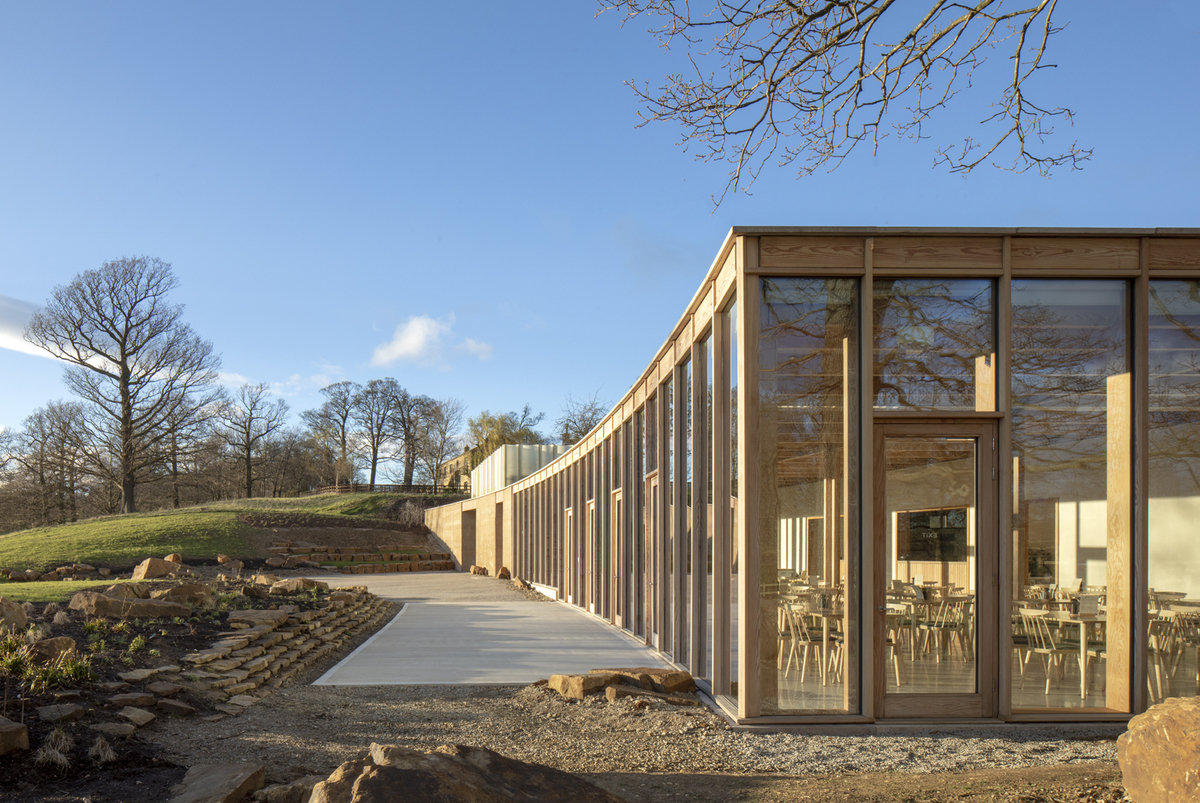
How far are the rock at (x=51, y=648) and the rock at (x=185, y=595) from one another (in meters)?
3.87

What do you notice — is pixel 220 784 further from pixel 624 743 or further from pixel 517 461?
pixel 517 461

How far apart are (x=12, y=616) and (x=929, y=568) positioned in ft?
28.4

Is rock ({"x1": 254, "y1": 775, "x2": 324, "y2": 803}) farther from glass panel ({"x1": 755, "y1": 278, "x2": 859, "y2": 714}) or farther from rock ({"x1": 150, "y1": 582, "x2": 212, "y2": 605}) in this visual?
rock ({"x1": 150, "y1": 582, "x2": 212, "y2": 605})

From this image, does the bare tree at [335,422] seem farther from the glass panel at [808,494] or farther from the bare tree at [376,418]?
the glass panel at [808,494]

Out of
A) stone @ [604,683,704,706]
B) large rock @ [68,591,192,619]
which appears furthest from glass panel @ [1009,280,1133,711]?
large rock @ [68,591,192,619]

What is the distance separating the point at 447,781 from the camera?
146 inches

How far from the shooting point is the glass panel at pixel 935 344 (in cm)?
701

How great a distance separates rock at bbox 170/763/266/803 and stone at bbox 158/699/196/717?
2.26m

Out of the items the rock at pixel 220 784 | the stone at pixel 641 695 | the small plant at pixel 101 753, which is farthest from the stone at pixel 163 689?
the stone at pixel 641 695

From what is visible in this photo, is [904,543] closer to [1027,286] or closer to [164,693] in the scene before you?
[1027,286]

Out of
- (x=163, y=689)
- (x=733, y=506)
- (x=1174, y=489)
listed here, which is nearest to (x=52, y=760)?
(x=163, y=689)

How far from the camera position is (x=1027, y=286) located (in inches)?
286

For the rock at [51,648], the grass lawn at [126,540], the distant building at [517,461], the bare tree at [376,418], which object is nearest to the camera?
the rock at [51,648]

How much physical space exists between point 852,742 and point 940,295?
354 cm
